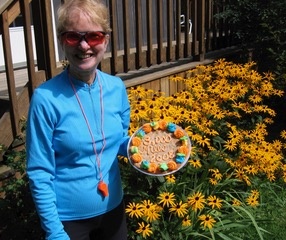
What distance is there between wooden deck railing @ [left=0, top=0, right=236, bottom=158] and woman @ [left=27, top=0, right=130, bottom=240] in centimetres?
150

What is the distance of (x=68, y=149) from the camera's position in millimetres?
1739

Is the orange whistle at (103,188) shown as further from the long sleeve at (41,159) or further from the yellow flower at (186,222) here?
the yellow flower at (186,222)

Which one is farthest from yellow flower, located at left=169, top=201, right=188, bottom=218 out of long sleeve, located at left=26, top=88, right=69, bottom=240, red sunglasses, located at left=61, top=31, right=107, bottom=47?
red sunglasses, located at left=61, top=31, right=107, bottom=47

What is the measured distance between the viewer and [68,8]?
169 cm

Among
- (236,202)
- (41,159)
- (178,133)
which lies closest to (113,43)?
(236,202)

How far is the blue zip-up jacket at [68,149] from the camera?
5.44ft

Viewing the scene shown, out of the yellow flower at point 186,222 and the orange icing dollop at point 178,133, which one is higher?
the orange icing dollop at point 178,133

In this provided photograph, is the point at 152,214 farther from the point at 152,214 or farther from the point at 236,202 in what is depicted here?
the point at 236,202

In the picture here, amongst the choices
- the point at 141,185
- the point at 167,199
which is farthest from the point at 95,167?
the point at 141,185

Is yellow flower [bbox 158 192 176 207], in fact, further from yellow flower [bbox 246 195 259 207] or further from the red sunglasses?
the red sunglasses

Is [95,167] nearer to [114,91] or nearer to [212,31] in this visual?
[114,91]

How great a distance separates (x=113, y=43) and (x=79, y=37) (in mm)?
2448

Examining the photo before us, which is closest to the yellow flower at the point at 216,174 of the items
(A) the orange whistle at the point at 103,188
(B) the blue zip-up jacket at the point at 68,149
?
(B) the blue zip-up jacket at the point at 68,149

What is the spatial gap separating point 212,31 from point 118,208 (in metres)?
4.29
